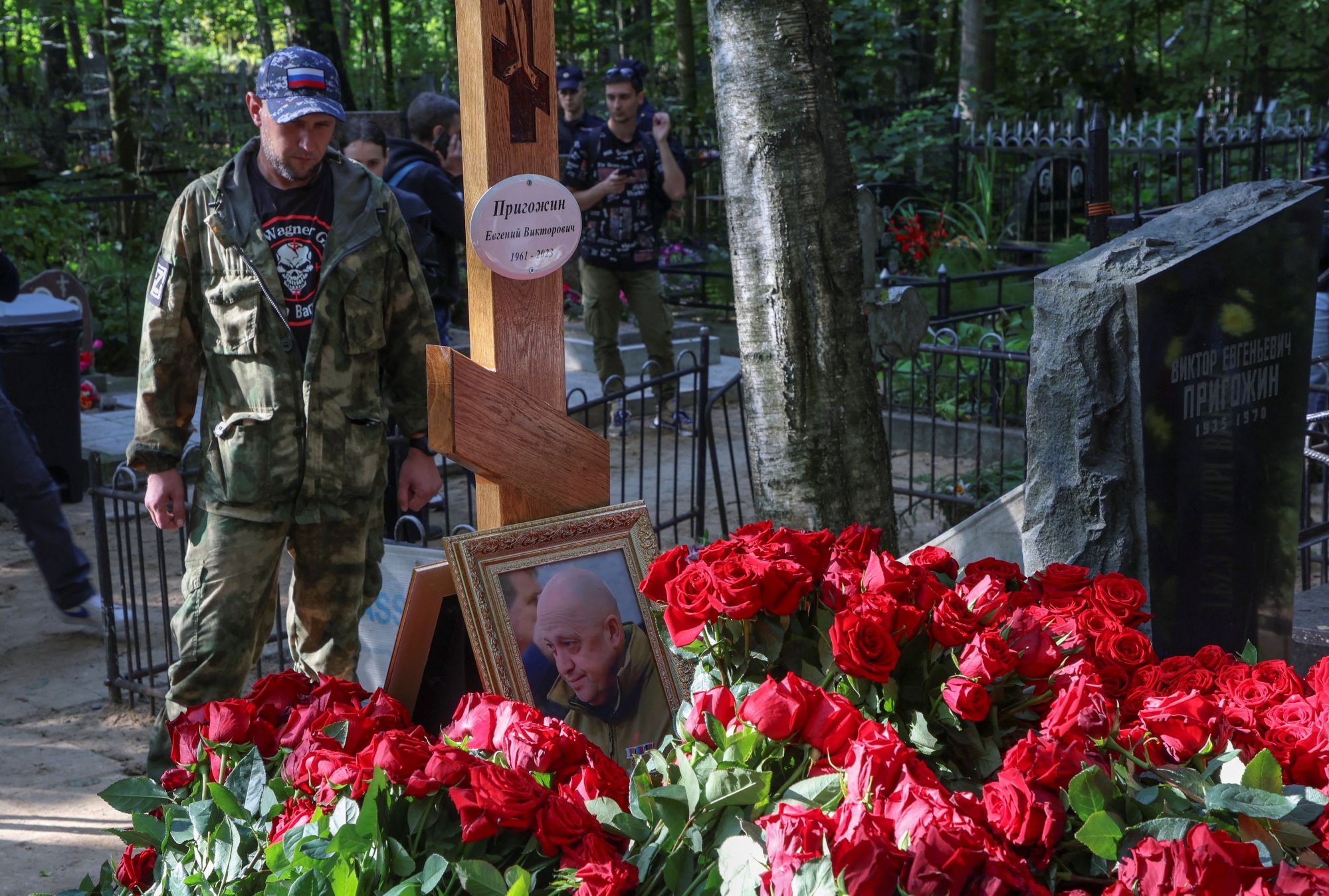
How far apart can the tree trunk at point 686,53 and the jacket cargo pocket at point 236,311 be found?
14972mm

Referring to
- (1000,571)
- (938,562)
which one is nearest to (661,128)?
(1000,571)

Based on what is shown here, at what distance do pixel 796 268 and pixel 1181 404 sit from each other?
43.0 inches

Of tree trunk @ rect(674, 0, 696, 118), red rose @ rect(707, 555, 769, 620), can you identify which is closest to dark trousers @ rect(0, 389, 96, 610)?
red rose @ rect(707, 555, 769, 620)

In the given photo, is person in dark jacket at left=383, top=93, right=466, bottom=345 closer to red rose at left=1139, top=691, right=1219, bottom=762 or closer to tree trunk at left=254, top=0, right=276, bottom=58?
red rose at left=1139, top=691, right=1219, bottom=762

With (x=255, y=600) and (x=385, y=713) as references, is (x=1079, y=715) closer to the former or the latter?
(x=385, y=713)

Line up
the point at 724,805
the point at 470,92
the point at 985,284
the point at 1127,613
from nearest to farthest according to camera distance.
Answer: the point at 724,805
the point at 1127,613
the point at 470,92
the point at 985,284

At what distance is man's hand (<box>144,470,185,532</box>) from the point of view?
3.37 metres

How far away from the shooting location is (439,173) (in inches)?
241

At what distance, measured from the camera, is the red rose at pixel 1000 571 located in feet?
7.77

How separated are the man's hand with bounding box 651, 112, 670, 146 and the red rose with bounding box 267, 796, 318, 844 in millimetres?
6904

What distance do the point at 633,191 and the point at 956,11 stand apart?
16.9 metres

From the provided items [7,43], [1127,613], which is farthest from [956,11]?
[1127,613]

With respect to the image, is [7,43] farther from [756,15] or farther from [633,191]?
[756,15]

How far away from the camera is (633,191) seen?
27.7ft
